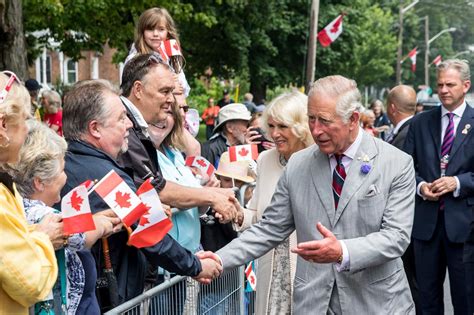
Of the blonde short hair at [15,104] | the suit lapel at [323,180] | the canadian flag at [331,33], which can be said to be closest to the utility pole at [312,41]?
the canadian flag at [331,33]

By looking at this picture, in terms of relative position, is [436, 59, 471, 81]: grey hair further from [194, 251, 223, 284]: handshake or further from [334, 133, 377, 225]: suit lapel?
[194, 251, 223, 284]: handshake

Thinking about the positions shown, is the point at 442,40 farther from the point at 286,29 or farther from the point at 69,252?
the point at 69,252

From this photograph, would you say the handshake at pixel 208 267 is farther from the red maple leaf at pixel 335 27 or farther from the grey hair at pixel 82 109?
the red maple leaf at pixel 335 27

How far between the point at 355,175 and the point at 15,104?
72.3 inches

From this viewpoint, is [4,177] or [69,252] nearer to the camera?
[4,177]

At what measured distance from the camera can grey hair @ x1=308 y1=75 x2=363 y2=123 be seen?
4469 millimetres

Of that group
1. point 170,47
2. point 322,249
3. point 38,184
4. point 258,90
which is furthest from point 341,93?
point 258,90

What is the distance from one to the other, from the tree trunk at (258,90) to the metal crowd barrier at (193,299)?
3026 cm

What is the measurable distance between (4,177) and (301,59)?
110 ft

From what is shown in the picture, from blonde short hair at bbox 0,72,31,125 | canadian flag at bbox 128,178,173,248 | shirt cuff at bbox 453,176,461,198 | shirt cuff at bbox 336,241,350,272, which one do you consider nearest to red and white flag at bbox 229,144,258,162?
shirt cuff at bbox 453,176,461,198

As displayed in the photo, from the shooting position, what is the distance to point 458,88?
7461 millimetres

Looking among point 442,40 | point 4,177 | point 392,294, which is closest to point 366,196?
point 392,294

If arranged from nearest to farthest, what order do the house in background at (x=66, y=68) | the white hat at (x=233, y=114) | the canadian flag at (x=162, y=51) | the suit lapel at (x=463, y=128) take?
the canadian flag at (x=162, y=51) < the suit lapel at (x=463, y=128) < the white hat at (x=233, y=114) < the house in background at (x=66, y=68)

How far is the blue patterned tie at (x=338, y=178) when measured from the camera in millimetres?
4586
